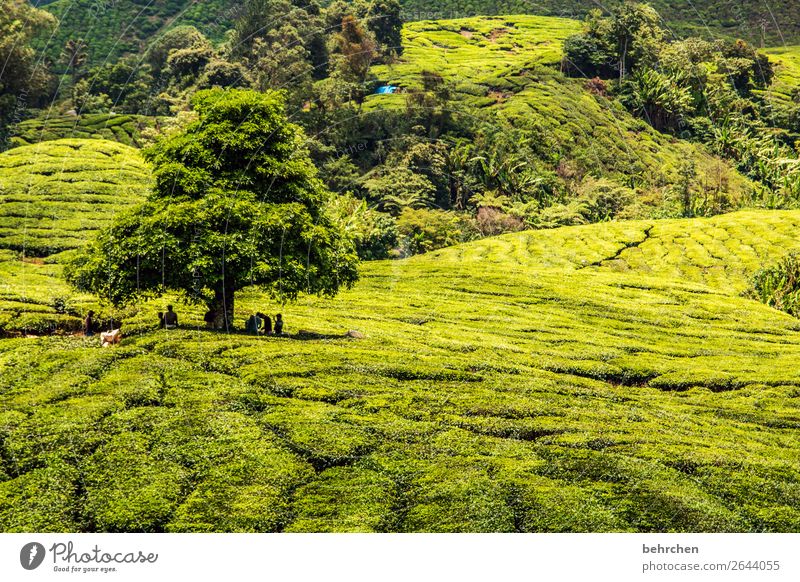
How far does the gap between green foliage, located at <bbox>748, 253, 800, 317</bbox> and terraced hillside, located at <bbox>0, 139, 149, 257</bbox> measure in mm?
53718

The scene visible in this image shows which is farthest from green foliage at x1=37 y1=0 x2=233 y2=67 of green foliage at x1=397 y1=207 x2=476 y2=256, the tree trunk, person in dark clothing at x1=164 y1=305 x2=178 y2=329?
person in dark clothing at x1=164 y1=305 x2=178 y2=329

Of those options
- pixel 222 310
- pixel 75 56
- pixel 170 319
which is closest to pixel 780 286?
pixel 222 310

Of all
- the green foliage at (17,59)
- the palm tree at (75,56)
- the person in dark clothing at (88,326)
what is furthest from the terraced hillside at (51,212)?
the palm tree at (75,56)

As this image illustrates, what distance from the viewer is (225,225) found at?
128 ft

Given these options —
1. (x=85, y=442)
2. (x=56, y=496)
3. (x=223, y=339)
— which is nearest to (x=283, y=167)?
(x=223, y=339)

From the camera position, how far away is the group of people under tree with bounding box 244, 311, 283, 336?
41.3 meters

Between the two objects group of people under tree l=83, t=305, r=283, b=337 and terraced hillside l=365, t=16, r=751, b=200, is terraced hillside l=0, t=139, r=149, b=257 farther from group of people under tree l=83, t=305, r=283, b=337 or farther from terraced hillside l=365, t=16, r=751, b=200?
terraced hillside l=365, t=16, r=751, b=200

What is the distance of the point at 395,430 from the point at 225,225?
14.2 metres

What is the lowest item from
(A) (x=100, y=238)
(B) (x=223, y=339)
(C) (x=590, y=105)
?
(B) (x=223, y=339)

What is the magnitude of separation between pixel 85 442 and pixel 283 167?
18.6m

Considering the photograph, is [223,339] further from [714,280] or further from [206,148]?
[714,280]

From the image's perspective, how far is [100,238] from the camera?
131ft

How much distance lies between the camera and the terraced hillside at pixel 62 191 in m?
68.2

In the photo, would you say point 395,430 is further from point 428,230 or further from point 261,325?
point 428,230
